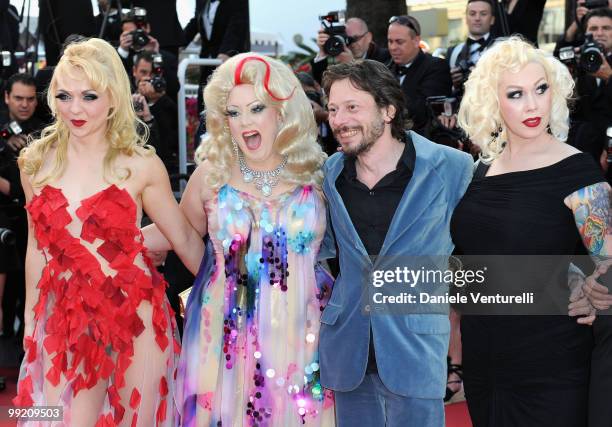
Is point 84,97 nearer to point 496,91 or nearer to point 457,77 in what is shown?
point 496,91

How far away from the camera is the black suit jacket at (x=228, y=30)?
7473mm

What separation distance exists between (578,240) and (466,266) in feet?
1.40

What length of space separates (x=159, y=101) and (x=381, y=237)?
4.18 metres

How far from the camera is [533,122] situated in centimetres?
334

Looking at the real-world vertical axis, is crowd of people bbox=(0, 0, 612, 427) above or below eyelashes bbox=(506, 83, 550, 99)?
below

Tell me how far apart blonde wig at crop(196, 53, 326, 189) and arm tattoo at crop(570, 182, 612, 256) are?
3.42ft

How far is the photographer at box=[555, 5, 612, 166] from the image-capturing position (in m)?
5.59

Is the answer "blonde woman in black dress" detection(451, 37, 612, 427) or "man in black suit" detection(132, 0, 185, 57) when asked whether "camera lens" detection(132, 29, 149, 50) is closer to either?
"man in black suit" detection(132, 0, 185, 57)

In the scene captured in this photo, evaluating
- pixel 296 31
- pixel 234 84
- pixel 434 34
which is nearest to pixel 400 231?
pixel 234 84

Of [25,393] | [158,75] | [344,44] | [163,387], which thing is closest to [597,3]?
[344,44]

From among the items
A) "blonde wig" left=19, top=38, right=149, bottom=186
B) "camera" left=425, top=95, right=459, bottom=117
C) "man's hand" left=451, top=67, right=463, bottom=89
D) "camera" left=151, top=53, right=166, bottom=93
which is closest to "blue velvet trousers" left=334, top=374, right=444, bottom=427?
"blonde wig" left=19, top=38, right=149, bottom=186

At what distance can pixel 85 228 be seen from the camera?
347 cm

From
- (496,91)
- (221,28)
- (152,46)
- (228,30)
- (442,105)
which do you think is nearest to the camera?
(496,91)

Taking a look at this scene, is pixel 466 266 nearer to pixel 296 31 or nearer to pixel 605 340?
pixel 605 340
